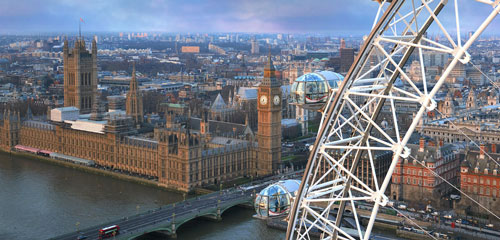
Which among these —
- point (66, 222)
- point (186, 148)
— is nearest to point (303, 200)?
point (66, 222)

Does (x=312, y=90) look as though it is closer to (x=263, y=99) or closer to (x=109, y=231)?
(x=109, y=231)

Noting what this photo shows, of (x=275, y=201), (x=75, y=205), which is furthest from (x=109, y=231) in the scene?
(x=275, y=201)

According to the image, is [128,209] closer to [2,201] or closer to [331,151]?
[2,201]

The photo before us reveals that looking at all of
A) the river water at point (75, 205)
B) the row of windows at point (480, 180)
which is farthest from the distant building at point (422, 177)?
the river water at point (75, 205)

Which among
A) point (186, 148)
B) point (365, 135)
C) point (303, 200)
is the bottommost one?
point (186, 148)

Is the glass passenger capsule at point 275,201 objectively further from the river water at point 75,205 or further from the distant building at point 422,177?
the distant building at point 422,177

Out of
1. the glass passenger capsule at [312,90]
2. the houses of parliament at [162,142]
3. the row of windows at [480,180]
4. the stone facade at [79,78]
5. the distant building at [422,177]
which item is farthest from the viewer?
the stone facade at [79,78]

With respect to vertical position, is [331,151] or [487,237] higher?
[331,151]

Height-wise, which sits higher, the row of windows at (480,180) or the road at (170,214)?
the row of windows at (480,180)
